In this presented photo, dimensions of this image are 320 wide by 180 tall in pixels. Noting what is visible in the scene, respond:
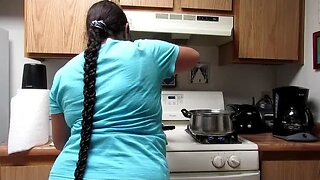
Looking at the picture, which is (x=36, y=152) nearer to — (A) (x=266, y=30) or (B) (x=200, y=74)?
(B) (x=200, y=74)

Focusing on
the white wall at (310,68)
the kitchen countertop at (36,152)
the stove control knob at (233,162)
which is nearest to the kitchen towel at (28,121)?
the kitchen countertop at (36,152)

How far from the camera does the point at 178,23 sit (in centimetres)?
171

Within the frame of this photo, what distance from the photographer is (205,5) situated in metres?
1.76

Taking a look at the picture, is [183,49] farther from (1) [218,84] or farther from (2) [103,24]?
(1) [218,84]

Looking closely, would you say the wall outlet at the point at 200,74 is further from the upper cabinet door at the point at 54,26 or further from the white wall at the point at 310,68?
the upper cabinet door at the point at 54,26

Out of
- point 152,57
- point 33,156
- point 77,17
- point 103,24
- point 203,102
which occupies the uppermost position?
point 77,17

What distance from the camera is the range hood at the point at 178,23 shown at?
1665 millimetres

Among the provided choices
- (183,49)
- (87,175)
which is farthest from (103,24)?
(87,175)

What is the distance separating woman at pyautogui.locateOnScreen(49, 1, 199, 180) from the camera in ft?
2.87

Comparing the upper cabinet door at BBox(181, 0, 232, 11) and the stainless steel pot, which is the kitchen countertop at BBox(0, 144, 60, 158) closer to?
the stainless steel pot

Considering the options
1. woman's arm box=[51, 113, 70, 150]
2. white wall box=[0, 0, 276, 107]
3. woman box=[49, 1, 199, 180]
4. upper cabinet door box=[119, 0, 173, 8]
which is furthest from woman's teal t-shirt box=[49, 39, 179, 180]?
white wall box=[0, 0, 276, 107]

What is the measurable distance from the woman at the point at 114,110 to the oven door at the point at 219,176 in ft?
1.55

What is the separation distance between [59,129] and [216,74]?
4.24ft

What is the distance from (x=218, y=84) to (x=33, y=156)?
1246mm
